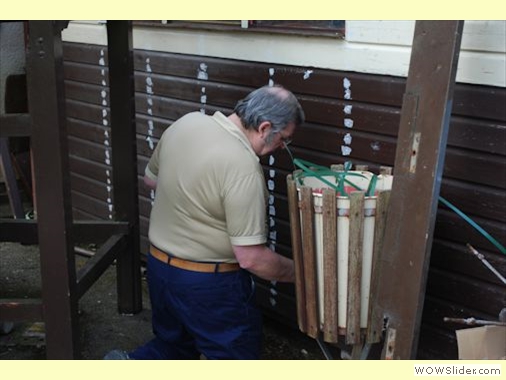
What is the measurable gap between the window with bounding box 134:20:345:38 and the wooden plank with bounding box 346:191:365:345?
1144 mm

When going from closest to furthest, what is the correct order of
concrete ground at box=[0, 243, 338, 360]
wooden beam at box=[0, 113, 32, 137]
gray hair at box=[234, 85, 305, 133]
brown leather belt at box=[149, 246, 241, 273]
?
wooden beam at box=[0, 113, 32, 137] → gray hair at box=[234, 85, 305, 133] → brown leather belt at box=[149, 246, 241, 273] → concrete ground at box=[0, 243, 338, 360]

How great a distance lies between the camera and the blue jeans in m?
3.39

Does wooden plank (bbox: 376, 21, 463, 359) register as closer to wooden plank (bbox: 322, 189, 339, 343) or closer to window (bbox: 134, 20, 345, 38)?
wooden plank (bbox: 322, 189, 339, 343)

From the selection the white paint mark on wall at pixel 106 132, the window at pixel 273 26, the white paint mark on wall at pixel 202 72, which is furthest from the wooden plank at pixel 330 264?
the white paint mark on wall at pixel 106 132

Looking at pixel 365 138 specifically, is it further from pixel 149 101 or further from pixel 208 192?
pixel 149 101

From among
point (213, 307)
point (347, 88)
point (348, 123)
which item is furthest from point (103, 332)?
point (347, 88)

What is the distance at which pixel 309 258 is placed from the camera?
10.1 ft

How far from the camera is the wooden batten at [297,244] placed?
3076 millimetres

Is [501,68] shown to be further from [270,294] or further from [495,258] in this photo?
[270,294]

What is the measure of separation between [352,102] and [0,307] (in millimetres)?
2042

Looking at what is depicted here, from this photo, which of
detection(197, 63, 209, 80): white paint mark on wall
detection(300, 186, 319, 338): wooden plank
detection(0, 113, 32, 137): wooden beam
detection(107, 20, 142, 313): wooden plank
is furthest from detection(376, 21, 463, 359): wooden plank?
detection(107, 20, 142, 313): wooden plank

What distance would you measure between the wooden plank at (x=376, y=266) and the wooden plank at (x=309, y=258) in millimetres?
246

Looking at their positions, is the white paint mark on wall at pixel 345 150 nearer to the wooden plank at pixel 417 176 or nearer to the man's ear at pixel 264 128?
the man's ear at pixel 264 128

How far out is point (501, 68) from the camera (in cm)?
299
